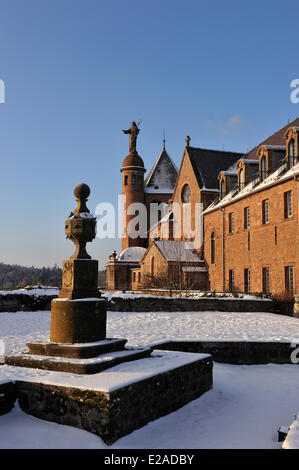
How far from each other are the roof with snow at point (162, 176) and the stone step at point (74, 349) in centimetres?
5199

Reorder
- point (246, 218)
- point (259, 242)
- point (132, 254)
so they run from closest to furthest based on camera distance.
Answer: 1. point (259, 242)
2. point (246, 218)
3. point (132, 254)

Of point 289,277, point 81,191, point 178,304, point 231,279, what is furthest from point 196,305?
point 81,191

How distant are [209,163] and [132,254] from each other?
1928cm

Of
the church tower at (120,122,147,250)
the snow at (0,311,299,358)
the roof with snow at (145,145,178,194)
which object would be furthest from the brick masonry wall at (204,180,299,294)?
the roof with snow at (145,145,178,194)

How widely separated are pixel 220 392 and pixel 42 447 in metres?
3.65

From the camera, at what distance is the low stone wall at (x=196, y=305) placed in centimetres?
1781

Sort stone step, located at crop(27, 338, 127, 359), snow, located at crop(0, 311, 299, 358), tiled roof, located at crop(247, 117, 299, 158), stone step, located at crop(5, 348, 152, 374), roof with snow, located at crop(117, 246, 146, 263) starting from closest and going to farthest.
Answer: stone step, located at crop(5, 348, 152, 374), stone step, located at crop(27, 338, 127, 359), snow, located at crop(0, 311, 299, 358), tiled roof, located at crop(247, 117, 299, 158), roof with snow, located at crop(117, 246, 146, 263)

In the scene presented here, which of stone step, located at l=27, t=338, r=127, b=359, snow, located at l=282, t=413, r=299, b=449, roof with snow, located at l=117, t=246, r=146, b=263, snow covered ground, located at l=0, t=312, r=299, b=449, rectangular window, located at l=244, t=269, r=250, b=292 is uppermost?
roof with snow, located at l=117, t=246, r=146, b=263

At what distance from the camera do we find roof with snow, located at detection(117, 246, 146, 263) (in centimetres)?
5222

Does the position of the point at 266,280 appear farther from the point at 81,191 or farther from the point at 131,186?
the point at 131,186

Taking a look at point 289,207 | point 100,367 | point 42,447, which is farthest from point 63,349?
point 289,207

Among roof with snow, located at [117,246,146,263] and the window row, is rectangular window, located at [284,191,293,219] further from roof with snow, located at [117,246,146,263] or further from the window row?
roof with snow, located at [117,246,146,263]

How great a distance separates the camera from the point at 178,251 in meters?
34.4

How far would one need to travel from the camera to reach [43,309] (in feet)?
61.7
